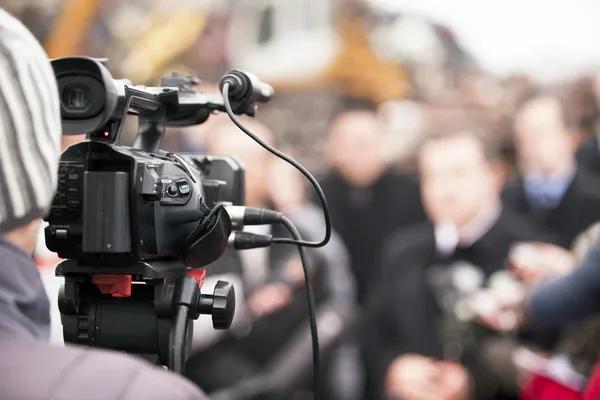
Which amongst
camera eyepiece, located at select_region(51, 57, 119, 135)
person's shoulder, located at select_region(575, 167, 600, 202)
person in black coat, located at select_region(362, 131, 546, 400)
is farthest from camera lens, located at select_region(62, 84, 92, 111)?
person's shoulder, located at select_region(575, 167, 600, 202)

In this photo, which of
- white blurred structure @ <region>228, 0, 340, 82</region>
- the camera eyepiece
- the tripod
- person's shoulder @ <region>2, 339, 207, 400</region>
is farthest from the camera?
white blurred structure @ <region>228, 0, 340, 82</region>

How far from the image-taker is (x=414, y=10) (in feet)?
10.8

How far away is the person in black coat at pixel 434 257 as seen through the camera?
2.56 m

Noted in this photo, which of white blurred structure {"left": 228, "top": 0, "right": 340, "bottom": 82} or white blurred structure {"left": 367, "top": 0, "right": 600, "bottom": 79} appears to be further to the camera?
white blurred structure {"left": 228, "top": 0, "right": 340, "bottom": 82}

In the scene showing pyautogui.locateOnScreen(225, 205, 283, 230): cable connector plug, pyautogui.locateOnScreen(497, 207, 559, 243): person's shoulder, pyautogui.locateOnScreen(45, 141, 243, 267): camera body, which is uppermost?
pyautogui.locateOnScreen(45, 141, 243, 267): camera body

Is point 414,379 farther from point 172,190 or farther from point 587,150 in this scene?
point 172,190

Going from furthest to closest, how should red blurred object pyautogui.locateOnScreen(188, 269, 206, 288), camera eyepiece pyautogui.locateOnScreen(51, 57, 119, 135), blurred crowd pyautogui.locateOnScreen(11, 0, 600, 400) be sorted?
blurred crowd pyautogui.locateOnScreen(11, 0, 600, 400) → red blurred object pyautogui.locateOnScreen(188, 269, 206, 288) → camera eyepiece pyautogui.locateOnScreen(51, 57, 119, 135)

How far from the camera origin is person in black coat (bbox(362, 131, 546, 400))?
2562 mm

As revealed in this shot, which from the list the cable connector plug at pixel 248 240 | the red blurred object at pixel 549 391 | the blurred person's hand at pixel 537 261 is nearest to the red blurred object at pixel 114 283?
the cable connector plug at pixel 248 240

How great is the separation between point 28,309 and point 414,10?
280cm

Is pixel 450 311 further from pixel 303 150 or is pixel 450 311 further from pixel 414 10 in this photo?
pixel 414 10

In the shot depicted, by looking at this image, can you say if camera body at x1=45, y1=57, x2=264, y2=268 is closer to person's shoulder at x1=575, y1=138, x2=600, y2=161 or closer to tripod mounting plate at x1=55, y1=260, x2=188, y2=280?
tripod mounting plate at x1=55, y1=260, x2=188, y2=280

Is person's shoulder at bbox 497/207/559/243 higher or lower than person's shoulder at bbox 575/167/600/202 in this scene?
lower

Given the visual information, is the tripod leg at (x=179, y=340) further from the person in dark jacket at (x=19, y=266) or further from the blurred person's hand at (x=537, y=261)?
the blurred person's hand at (x=537, y=261)
